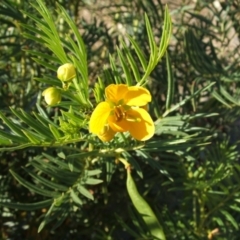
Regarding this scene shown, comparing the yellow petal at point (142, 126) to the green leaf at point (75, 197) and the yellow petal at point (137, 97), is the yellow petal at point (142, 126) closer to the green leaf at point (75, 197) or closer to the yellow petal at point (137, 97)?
the yellow petal at point (137, 97)

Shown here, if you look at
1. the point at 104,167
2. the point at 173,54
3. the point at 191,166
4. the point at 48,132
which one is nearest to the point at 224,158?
the point at 191,166

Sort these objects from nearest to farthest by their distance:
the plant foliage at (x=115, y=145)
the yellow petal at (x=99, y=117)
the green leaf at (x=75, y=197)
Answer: the yellow petal at (x=99, y=117) → the plant foliage at (x=115, y=145) → the green leaf at (x=75, y=197)

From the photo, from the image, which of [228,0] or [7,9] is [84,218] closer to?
[7,9]

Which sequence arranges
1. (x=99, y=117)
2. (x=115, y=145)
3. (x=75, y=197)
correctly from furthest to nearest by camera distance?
(x=75, y=197), (x=115, y=145), (x=99, y=117)

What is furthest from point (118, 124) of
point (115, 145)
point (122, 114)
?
point (115, 145)

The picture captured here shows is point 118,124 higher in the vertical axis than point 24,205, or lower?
higher

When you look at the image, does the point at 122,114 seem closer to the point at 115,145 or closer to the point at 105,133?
the point at 105,133

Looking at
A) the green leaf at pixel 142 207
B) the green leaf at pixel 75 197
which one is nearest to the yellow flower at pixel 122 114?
the green leaf at pixel 142 207
